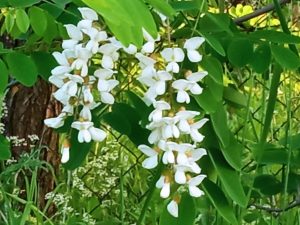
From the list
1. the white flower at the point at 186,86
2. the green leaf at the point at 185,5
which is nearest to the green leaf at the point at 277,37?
the green leaf at the point at 185,5

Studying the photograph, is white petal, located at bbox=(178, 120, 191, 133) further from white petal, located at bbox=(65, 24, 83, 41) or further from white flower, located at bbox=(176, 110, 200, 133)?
white petal, located at bbox=(65, 24, 83, 41)

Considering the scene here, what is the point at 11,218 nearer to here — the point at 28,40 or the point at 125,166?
the point at 28,40

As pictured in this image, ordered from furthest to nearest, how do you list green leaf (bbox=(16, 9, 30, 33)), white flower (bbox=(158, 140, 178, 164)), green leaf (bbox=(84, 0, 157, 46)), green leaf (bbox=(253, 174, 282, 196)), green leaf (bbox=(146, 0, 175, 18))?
1. green leaf (bbox=(253, 174, 282, 196))
2. green leaf (bbox=(16, 9, 30, 33))
3. white flower (bbox=(158, 140, 178, 164))
4. green leaf (bbox=(146, 0, 175, 18))
5. green leaf (bbox=(84, 0, 157, 46))

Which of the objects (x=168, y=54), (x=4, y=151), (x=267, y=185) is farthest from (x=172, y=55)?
(x=267, y=185)

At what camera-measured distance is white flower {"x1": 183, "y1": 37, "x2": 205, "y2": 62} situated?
1041mm

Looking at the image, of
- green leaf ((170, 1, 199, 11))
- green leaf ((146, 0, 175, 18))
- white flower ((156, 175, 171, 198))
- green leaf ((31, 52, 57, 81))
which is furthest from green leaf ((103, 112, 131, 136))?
green leaf ((146, 0, 175, 18))

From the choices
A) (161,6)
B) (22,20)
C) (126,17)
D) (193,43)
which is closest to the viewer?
(126,17)

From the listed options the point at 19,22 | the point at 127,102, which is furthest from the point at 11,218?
the point at 19,22

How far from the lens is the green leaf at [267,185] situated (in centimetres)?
149

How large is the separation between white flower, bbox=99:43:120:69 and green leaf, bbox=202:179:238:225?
0.27m

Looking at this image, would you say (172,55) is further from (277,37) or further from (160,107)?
(277,37)

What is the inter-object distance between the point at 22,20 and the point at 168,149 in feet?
1.19

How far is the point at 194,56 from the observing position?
1.04 m

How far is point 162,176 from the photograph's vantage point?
0.98 m
